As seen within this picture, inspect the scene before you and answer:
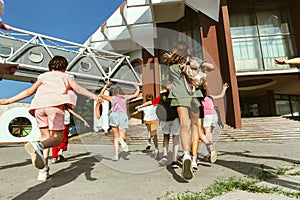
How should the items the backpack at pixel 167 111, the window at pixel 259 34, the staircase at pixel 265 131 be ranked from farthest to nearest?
the window at pixel 259 34 < the staircase at pixel 265 131 < the backpack at pixel 167 111

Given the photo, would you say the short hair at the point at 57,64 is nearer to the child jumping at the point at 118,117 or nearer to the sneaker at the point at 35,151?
the sneaker at the point at 35,151

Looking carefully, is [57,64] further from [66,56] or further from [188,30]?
[188,30]

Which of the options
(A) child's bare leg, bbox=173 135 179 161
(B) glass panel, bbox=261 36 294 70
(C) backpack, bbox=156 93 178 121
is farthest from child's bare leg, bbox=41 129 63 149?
(B) glass panel, bbox=261 36 294 70

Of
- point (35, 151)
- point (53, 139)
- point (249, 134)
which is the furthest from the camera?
point (249, 134)

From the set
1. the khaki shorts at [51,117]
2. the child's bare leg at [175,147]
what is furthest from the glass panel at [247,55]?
the khaki shorts at [51,117]

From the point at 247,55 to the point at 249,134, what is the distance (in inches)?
244

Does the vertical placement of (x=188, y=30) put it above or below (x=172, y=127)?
→ above

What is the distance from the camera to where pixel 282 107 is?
1702 centimetres

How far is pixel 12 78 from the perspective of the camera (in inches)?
471

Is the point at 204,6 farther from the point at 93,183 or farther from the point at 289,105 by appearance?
the point at 93,183

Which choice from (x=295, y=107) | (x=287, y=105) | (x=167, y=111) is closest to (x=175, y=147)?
(x=167, y=111)

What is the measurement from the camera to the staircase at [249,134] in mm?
9141

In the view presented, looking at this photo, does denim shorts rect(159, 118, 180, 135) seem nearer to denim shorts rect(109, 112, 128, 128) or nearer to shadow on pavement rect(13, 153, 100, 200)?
denim shorts rect(109, 112, 128, 128)

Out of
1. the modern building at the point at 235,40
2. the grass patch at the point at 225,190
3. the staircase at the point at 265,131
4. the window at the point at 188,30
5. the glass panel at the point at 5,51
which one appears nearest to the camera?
the grass patch at the point at 225,190
